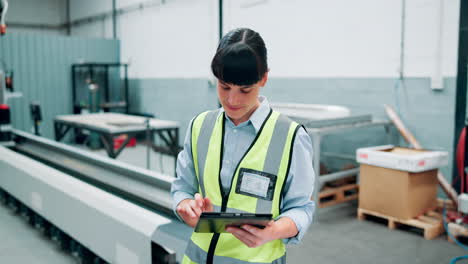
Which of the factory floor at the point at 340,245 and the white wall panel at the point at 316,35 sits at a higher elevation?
the white wall panel at the point at 316,35

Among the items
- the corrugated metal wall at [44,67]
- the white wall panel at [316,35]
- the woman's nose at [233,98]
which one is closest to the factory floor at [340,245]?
the white wall panel at [316,35]

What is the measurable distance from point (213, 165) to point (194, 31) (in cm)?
679

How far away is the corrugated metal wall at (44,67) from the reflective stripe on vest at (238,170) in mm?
8384

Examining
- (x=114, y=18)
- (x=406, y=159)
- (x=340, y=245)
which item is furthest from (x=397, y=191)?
(x=114, y=18)

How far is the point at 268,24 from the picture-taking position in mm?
6098

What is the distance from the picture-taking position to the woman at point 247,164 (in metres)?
1.03

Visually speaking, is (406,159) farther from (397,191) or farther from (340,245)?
(340,245)

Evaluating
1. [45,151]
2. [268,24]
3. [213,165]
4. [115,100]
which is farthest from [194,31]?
[213,165]

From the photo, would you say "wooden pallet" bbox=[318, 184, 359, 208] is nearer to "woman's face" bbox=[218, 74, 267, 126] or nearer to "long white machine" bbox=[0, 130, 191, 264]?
"long white machine" bbox=[0, 130, 191, 264]

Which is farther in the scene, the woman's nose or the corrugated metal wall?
the corrugated metal wall

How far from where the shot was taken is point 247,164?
107 cm

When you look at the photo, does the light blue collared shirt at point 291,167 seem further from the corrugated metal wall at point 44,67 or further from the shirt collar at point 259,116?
the corrugated metal wall at point 44,67

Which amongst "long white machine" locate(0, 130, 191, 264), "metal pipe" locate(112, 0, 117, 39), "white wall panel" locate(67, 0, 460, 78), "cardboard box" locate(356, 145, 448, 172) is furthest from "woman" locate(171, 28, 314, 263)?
"metal pipe" locate(112, 0, 117, 39)

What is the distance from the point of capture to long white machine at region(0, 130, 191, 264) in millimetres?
1974
